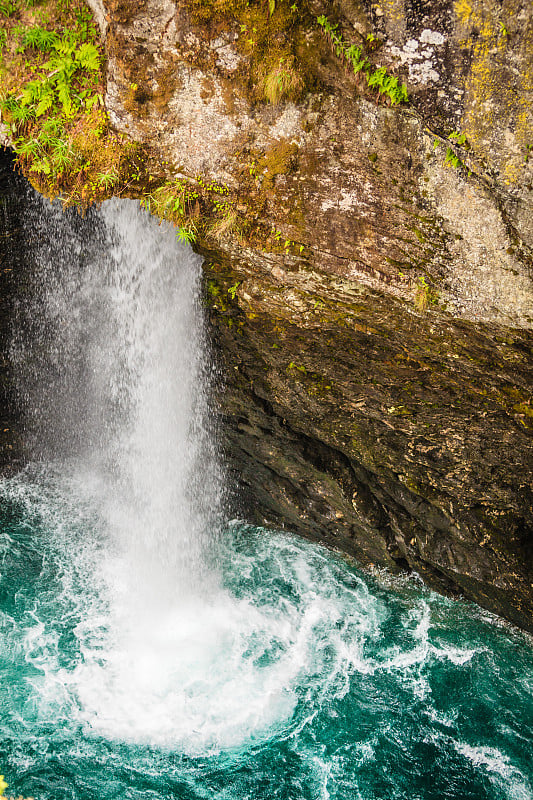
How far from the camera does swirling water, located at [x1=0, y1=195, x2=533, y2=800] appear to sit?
6547mm

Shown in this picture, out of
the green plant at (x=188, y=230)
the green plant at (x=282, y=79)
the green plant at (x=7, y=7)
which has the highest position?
the green plant at (x=7, y=7)

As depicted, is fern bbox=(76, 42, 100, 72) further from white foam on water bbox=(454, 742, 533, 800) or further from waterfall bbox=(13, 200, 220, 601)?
white foam on water bbox=(454, 742, 533, 800)

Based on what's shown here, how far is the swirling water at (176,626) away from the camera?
6.55m

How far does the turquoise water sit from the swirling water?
0.02 metres

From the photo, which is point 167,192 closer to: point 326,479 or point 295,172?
point 295,172

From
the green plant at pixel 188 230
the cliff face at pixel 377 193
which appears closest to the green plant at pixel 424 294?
the cliff face at pixel 377 193

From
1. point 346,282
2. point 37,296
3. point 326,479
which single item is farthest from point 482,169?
point 37,296

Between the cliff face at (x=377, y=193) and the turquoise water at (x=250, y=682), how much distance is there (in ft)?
5.56

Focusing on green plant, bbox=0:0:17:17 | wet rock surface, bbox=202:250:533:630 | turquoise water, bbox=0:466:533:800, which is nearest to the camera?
green plant, bbox=0:0:17:17

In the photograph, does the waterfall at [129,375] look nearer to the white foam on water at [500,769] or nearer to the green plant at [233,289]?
the green plant at [233,289]

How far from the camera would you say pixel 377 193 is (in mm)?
5555

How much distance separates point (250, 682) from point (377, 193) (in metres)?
5.97

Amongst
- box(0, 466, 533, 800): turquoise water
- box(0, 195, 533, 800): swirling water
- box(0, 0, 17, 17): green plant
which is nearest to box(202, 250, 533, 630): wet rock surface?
box(0, 195, 533, 800): swirling water

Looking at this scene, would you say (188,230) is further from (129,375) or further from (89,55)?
(129,375)
